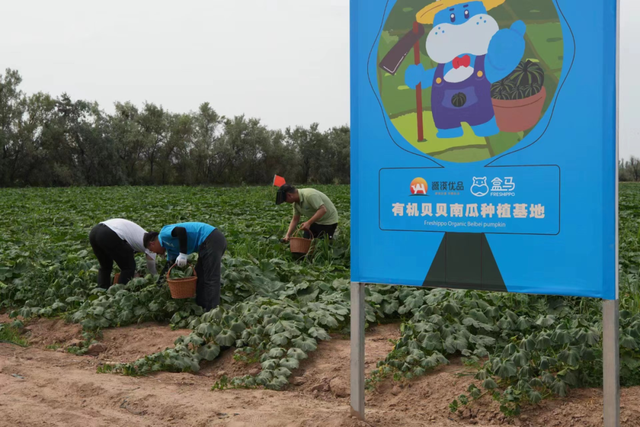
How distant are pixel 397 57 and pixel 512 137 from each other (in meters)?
0.68

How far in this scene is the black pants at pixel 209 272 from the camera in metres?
6.09

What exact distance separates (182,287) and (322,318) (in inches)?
61.1

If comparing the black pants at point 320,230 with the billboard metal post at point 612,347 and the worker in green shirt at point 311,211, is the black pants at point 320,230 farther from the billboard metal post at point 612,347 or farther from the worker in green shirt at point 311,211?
the billboard metal post at point 612,347

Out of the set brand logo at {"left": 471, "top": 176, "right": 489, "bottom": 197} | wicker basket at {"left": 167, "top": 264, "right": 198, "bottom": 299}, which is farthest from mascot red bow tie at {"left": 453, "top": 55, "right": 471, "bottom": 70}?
wicker basket at {"left": 167, "top": 264, "right": 198, "bottom": 299}

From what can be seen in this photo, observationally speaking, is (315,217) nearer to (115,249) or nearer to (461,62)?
(115,249)

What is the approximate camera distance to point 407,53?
286 cm

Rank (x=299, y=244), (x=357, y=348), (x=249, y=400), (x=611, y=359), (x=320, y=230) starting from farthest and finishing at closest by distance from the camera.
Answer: (x=320, y=230), (x=299, y=244), (x=249, y=400), (x=357, y=348), (x=611, y=359)

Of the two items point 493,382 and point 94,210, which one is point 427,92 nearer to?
point 493,382

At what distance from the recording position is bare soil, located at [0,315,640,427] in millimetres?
3250

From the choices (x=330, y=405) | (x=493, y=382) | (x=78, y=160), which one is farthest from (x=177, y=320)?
(x=78, y=160)

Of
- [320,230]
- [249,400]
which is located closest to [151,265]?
[320,230]

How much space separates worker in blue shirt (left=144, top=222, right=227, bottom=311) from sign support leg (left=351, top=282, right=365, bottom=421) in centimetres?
316

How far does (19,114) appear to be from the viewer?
48375mm

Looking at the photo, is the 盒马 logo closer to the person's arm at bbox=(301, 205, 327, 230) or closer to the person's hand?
the person's hand
